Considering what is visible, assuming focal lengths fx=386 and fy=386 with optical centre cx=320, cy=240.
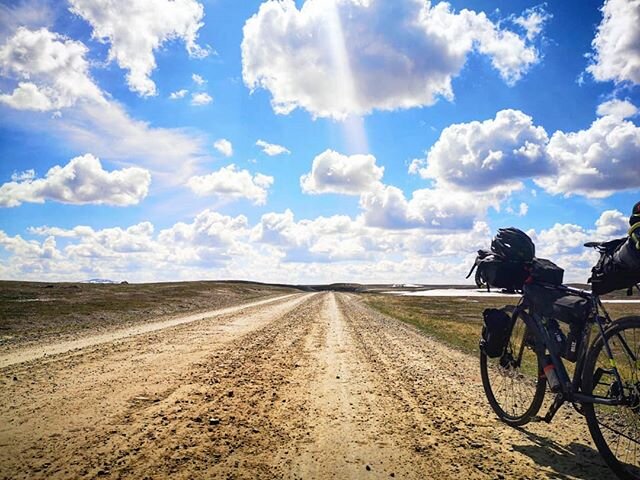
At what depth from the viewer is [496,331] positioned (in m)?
6.29

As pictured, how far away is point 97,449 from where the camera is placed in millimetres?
4844

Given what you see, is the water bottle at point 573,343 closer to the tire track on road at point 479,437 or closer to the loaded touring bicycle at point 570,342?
the loaded touring bicycle at point 570,342

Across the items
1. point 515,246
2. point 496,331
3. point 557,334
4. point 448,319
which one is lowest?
point 448,319

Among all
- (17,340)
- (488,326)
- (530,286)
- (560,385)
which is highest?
(530,286)

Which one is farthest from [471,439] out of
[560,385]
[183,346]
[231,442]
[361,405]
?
[183,346]

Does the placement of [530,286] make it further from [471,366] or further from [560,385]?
[471,366]

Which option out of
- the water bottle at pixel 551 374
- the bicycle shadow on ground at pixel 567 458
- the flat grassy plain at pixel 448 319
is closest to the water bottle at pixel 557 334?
the water bottle at pixel 551 374

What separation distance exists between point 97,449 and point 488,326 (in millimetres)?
5898

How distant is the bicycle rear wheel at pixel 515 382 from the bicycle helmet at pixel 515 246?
0.91 metres

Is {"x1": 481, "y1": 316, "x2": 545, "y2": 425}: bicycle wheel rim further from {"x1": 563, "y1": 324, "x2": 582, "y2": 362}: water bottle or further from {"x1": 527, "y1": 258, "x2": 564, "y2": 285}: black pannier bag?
{"x1": 527, "y1": 258, "x2": 564, "y2": 285}: black pannier bag

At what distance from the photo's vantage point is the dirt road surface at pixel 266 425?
4465 mm

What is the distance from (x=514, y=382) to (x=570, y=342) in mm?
2612

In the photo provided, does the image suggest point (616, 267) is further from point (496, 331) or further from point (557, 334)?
point (496, 331)

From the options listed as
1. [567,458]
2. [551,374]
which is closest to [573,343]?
[551,374]
